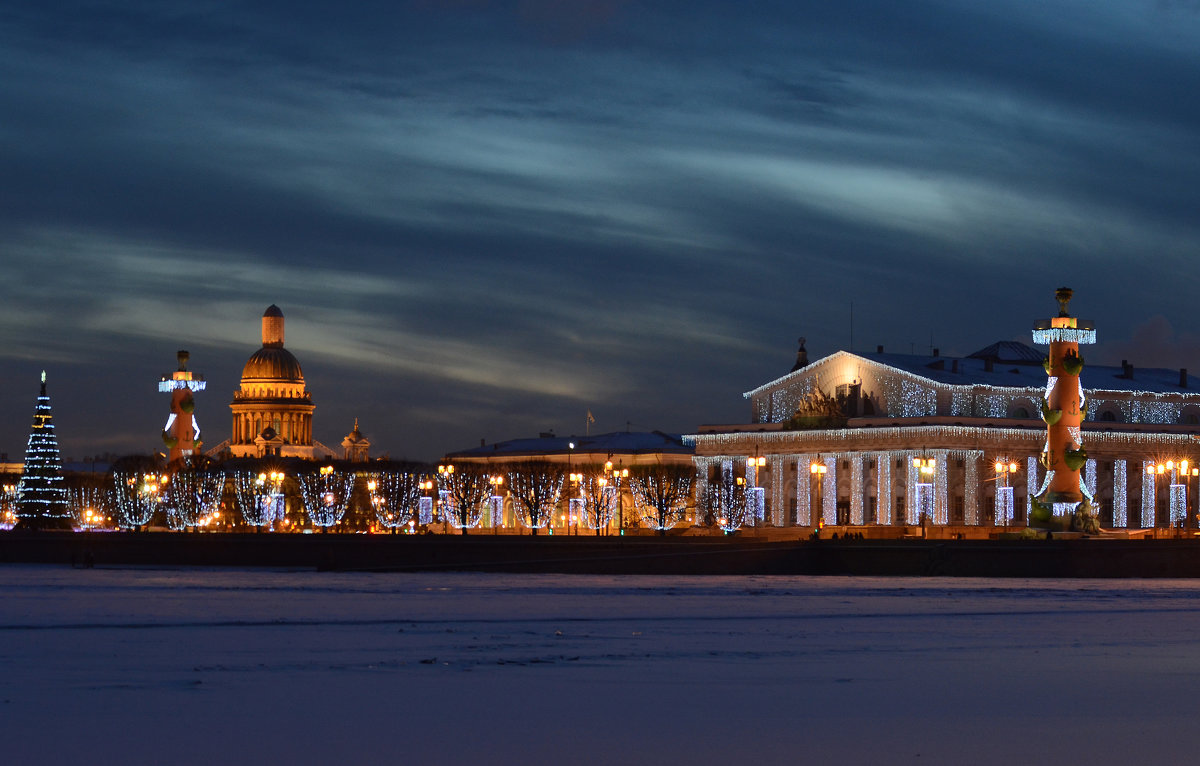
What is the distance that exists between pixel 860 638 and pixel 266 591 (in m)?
23.0

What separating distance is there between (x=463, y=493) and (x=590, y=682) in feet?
274

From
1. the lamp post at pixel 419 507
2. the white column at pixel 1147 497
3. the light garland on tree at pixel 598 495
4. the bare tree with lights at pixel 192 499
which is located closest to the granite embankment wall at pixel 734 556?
the light garland on tree at pixel 598 495

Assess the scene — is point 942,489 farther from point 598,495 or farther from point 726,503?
point 598,495

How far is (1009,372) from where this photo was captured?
11750 cm

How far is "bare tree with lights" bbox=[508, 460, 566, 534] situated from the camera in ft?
353

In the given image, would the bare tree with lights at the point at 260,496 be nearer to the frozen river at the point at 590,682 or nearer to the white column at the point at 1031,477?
the white column at the point at 1031,477

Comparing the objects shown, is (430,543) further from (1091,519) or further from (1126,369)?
(1126,369)

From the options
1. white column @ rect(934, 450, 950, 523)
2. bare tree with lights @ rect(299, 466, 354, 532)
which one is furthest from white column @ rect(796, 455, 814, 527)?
bare tree with lights @ rect(299, 466, 354, 532)

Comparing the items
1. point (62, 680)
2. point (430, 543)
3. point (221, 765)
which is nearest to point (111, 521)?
point (430, 543)

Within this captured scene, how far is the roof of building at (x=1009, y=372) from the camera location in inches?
4473

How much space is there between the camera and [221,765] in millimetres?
18984

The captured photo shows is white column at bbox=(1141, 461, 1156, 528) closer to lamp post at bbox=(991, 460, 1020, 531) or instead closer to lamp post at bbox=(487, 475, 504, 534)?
lamp post at bbox=(991, 460, 1020, 531)

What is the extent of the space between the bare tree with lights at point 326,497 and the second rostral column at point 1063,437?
4380cm

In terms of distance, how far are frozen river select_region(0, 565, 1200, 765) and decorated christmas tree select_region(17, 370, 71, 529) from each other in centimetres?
5192
